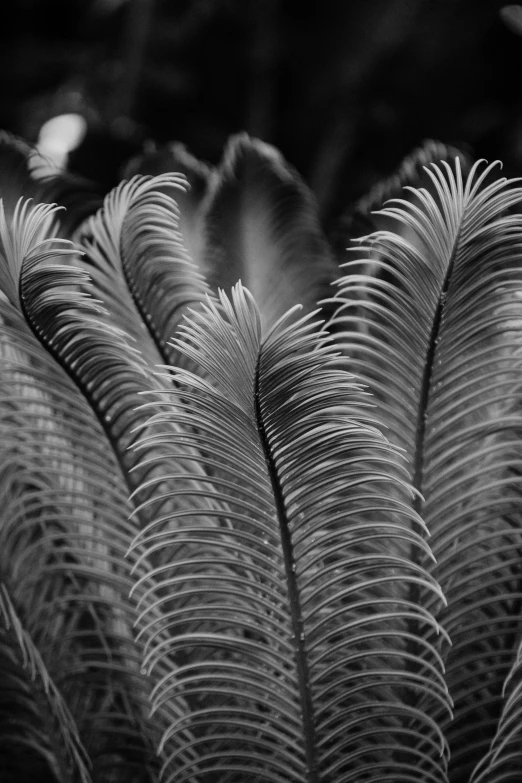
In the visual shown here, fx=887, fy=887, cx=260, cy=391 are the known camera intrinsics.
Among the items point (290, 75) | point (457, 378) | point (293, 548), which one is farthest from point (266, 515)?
point (290, 75)

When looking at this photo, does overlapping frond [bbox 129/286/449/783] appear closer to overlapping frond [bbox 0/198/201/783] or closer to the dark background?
overlapping frond [bbox 0/198/201/783]

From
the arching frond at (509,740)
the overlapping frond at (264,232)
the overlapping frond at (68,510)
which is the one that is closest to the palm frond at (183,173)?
the overlapping frond at (264,232)

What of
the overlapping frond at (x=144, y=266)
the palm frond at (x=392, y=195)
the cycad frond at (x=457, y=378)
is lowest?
the cycad frond at (x=457, y=378)

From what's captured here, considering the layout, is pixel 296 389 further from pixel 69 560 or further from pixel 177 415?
pixel 69 560

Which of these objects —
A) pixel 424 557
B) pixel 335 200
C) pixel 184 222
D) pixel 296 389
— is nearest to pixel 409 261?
pixel 296 389

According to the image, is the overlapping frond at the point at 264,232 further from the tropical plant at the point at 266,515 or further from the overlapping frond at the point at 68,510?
the overlapping frond at the point at 68,510

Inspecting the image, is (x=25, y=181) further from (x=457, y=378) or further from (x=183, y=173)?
(x=457, y=378)
